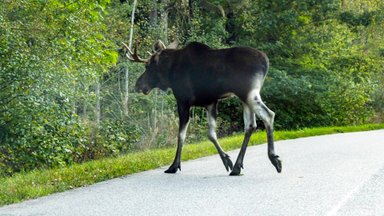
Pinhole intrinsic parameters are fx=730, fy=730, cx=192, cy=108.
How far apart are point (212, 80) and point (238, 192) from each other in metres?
2.57

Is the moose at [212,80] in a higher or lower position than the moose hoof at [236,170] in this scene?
higher

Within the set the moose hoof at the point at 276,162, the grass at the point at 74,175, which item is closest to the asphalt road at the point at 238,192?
the moose hoof at the point at 276,162

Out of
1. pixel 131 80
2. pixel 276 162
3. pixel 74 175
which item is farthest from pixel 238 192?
pixel 131 80

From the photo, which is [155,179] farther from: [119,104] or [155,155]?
[119,104]

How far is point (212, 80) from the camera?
36.5 feet

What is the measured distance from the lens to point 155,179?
10445 mm

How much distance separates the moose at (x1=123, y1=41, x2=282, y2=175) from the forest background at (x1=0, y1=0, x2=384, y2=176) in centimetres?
178

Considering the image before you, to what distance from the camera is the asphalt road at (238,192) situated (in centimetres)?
778

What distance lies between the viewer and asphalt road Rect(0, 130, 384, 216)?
7781 mm

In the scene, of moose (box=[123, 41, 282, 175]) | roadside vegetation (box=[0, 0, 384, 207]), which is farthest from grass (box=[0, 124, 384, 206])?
moose (box=[123, 41, 282, 175])

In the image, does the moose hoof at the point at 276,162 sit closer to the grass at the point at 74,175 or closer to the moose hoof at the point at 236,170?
the moose hoof at the point at 236,170

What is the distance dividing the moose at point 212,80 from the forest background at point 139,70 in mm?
1778

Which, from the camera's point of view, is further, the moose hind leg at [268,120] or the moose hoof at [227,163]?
the moose hoof at [227,163]

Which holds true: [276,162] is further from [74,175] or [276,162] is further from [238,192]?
[74,175]
